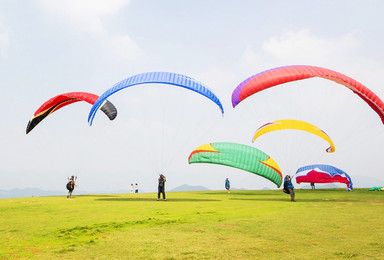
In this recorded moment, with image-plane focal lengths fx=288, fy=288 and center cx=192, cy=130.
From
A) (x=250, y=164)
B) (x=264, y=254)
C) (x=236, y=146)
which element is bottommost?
(x=264, y=254)

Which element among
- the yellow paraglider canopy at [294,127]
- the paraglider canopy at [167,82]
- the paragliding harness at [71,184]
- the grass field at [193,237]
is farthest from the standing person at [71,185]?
the yellow paraglider canopy at [294,127]

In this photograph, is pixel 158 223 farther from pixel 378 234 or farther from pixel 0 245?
pixel 378 234

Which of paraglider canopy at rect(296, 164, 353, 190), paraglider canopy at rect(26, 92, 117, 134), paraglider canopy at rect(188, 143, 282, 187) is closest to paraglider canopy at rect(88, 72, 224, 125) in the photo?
paraglider canopy at rect(26, 92, 117, 134)

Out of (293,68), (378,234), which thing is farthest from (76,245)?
(293,68)

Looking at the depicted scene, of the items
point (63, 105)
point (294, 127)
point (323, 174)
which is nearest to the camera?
point (294, 127)

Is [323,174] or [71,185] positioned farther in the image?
[323,174]

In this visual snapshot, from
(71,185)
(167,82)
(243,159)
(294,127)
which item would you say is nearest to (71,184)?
(71,185)

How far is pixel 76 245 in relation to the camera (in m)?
6.70

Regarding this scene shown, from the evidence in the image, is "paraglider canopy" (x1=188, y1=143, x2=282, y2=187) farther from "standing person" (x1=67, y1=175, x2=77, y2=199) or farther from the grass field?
the grass field

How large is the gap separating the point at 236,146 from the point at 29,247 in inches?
710

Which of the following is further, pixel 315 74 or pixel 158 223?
pixel 315 74

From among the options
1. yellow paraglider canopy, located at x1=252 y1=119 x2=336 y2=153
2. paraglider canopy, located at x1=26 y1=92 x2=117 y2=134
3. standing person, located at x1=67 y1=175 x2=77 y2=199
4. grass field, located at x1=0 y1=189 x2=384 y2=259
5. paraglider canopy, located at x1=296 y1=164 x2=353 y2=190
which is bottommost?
grass field, located at x1=0 y1=189 x2=384 y2=259

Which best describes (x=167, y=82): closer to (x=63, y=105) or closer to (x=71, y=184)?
(x=71, y=184)

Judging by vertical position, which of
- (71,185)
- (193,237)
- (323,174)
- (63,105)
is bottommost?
(193,237)
